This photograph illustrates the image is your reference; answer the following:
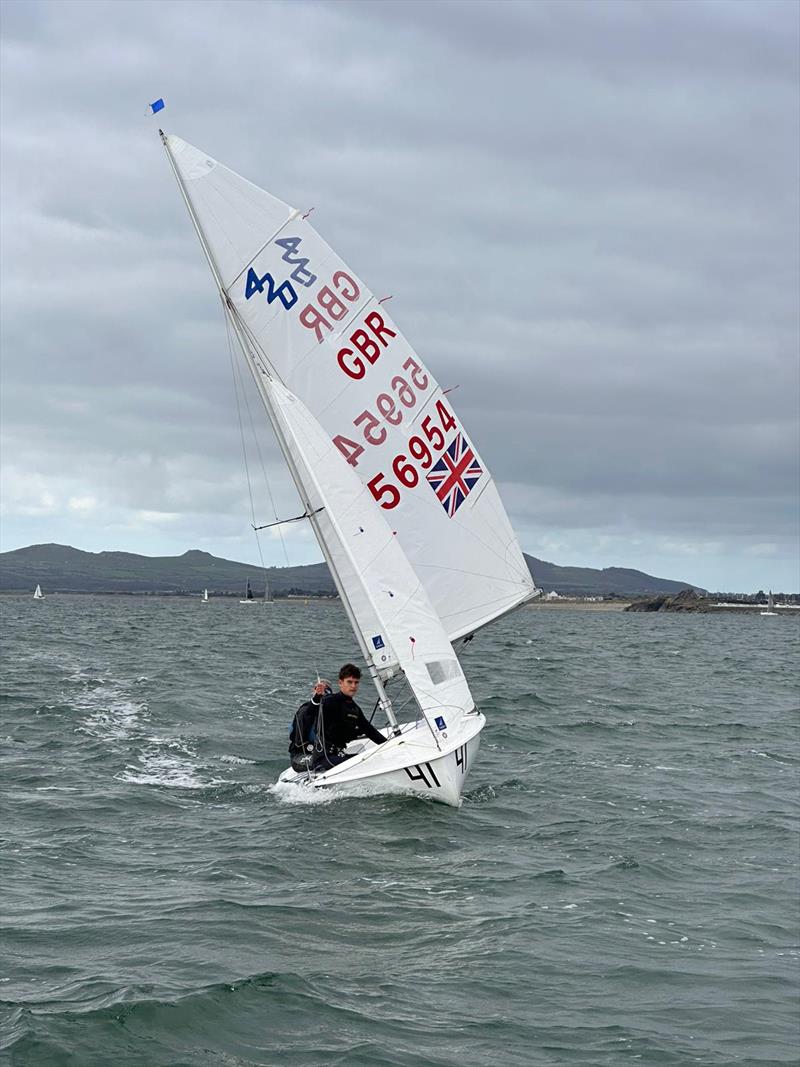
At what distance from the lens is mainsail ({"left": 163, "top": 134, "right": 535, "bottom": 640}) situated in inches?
647

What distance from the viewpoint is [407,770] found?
13.5 metres

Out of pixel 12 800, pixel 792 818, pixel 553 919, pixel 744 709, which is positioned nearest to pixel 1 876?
pixel 12 800

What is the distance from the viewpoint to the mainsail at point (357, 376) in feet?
53.9

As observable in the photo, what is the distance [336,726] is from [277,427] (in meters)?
4.10

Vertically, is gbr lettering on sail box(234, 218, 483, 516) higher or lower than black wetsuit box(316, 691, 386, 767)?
higher

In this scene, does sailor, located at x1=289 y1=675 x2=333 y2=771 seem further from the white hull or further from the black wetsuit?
the white hull

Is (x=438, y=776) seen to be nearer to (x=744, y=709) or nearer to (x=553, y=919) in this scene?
(x=553, y=919)

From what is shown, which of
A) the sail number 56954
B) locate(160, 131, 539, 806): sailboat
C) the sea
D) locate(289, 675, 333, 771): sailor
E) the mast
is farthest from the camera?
the sail number 56954

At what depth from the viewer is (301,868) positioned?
35.8ft

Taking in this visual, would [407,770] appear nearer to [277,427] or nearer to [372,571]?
[372,571]

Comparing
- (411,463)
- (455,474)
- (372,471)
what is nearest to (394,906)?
(372,471)

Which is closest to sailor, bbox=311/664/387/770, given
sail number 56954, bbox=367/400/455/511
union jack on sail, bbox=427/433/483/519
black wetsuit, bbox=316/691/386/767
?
black wetsuit, bbox=316/691/386/767

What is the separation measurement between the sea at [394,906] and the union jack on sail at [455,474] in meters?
3.89

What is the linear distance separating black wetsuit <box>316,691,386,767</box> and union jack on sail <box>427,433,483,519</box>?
439 cm
